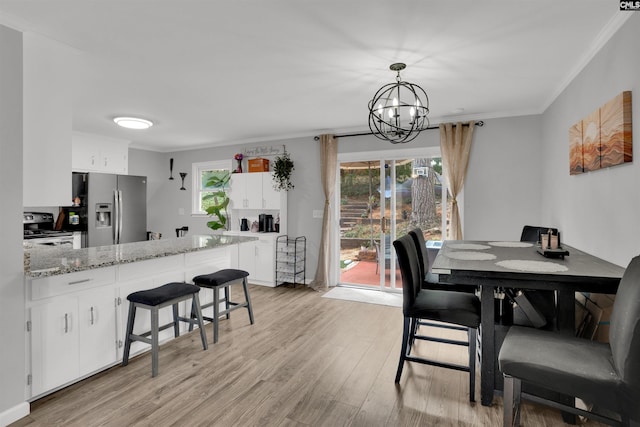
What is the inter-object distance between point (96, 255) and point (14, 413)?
3.62 ft

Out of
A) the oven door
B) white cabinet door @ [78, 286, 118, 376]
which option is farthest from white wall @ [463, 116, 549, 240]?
the oven door

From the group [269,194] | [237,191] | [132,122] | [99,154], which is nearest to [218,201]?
[237,191]

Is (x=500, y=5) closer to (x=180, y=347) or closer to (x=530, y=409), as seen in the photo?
(x=530, y=409)

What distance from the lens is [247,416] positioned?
206 centimetres

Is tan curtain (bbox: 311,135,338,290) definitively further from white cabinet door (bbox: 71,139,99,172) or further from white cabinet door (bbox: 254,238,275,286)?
white cabinet door (bbox: 71,139,99,172)

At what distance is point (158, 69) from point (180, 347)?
248cm

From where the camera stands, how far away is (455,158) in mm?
4414

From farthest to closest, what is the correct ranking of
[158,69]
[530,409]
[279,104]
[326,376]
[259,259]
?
[259,259]
[279,104]
[158,69]
[326,376]
[530,409]

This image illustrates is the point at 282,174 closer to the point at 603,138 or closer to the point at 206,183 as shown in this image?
the point at 206,183

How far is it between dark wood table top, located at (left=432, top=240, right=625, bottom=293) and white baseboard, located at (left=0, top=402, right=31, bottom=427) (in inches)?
104

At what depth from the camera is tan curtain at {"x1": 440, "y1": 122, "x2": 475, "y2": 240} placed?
4.39 m

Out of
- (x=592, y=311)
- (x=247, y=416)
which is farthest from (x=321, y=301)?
(x=592, y=311)

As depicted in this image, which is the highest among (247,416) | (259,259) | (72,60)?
(72,60)

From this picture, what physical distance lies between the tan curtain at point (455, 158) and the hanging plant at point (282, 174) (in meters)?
2.34
